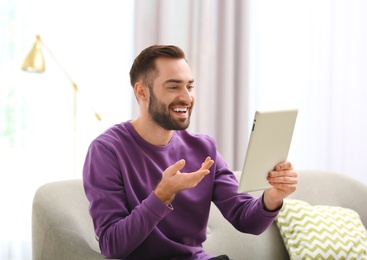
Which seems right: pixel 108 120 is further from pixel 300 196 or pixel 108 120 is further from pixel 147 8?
pixel 300 196

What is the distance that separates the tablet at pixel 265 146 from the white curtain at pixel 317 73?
1.91 metres

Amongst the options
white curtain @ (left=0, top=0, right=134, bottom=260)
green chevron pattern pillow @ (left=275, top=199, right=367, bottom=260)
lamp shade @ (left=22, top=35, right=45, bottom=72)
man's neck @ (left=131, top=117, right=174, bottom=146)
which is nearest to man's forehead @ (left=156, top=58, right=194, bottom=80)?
man's neck @ (left=131, top=117, right=174, bottom=146)

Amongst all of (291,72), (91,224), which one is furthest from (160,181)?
(291,72)

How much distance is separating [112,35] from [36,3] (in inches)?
17.0

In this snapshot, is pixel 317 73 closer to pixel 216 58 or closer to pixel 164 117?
pixel 216 58

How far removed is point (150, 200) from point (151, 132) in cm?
36

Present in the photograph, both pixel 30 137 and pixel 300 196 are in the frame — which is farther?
pixel 30 137

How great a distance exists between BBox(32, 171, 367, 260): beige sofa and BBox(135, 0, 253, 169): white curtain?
2.75 ft

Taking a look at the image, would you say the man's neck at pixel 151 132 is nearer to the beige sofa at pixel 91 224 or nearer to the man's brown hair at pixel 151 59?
the man's brown hair at pixel 151 59

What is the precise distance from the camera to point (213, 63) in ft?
12.6

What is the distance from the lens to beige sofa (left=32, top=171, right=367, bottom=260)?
234 cm

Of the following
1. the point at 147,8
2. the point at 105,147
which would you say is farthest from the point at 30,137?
the point at 105,147

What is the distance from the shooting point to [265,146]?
2045mm

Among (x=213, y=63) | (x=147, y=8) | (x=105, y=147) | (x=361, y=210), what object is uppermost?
(x=147, y=8)
